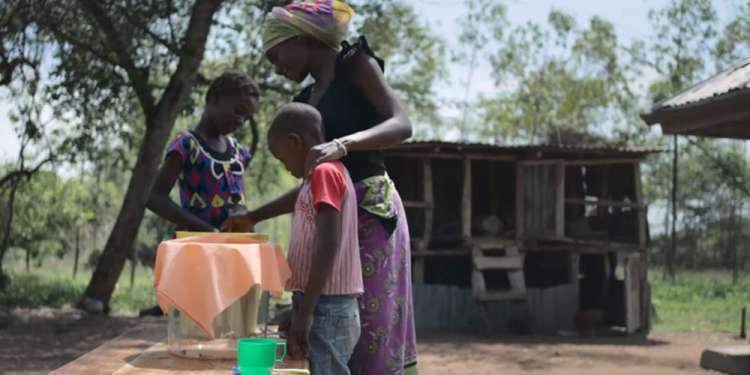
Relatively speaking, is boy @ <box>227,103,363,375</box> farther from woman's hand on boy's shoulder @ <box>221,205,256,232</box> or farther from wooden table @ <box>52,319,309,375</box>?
woman's hand on boy's shoulder @ <box>221,205,256,232</box>

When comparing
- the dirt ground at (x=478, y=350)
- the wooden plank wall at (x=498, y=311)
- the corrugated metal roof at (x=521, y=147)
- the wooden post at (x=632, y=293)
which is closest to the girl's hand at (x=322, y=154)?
the dirt ground at (x=478, y=350)

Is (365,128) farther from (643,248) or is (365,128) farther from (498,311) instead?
(643,248)

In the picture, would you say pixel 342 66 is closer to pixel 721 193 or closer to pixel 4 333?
pixel 4 333

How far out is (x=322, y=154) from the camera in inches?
84.4

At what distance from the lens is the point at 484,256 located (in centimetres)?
1391

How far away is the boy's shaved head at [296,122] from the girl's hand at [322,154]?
0.07 metres

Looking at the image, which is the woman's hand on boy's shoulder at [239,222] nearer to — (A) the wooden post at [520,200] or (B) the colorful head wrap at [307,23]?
(B) the colorful head wrap at [307,23]

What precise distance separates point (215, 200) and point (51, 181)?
20211mm

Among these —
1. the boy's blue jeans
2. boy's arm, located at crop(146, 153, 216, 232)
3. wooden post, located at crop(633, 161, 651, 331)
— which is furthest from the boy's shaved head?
wooden post, located at crop(633, 161, 651, 331)

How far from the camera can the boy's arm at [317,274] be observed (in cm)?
212

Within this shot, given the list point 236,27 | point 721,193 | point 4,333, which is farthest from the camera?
point 721,193

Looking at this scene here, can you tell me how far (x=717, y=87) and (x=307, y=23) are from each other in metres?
4.04

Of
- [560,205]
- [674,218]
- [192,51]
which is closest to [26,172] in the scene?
[192,51]

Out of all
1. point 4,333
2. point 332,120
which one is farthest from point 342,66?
point 4,333
